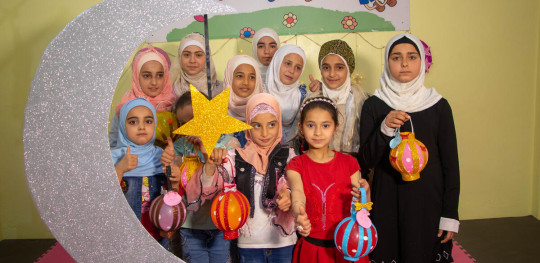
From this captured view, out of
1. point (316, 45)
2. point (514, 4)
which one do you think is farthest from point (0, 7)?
point (514, 4)

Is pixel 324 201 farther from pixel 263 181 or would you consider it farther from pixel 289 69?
pixel 289 69

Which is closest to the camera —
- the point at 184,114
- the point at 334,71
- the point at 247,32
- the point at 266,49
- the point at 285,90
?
the point at 184,114

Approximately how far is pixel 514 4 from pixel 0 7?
4075 mm

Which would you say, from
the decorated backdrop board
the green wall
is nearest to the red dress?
the green wall

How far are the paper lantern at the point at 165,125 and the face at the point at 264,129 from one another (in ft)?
1.08

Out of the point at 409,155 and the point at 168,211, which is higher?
the point at 409,155

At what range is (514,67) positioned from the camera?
333cm

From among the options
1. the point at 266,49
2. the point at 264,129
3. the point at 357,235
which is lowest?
the point at 357,235

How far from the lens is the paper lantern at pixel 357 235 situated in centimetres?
133

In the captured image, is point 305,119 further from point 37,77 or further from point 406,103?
point 37,77

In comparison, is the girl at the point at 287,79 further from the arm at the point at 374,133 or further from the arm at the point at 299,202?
the arm at the point at 299,202

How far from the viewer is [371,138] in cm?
181

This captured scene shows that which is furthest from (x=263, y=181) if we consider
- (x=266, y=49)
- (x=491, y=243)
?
(x=491, y=243)

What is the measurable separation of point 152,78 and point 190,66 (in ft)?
0.59
